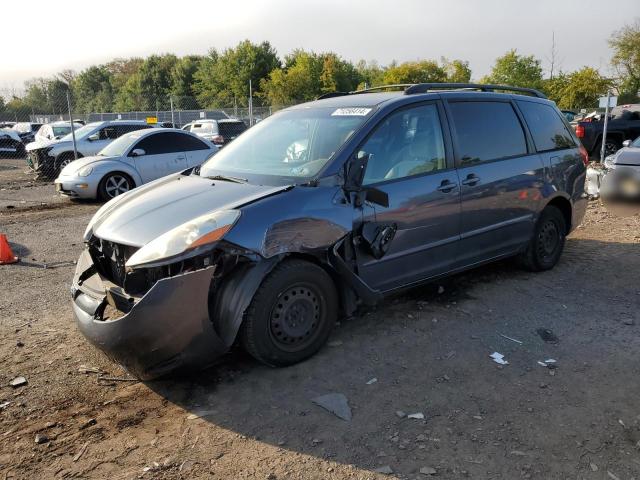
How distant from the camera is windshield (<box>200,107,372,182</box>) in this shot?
398 cm

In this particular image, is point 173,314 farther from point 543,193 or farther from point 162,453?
point 543,193

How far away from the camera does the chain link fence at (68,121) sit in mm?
14852

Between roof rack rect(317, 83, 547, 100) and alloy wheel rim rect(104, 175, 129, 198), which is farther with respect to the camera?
alloy wheel rim rect(104, 175, 129, 198)

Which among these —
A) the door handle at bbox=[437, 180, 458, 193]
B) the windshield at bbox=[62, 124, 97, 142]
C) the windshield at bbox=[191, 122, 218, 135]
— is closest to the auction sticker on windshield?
the door handle at bbox=[437, 180, 458, 193]

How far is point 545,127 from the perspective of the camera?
5602 mm

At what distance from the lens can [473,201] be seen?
4.64 m

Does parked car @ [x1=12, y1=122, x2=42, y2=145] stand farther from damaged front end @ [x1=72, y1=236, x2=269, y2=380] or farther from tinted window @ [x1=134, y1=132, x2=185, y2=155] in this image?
damaged front end @ [x1=72, y1=236, x2=269, y2=380]

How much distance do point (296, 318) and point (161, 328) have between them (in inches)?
36.0

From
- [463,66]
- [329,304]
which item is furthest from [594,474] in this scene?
[463,66]

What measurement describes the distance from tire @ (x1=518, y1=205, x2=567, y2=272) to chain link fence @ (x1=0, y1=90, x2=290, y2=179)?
1157cm

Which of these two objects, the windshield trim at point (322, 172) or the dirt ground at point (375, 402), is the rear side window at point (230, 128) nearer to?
the dirt ground at point (375, 402)

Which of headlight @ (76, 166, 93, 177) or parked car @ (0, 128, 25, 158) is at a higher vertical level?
parked car @ (0, 128, 25, 158)

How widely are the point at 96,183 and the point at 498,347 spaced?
9249 mm

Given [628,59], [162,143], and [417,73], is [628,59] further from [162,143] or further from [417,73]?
[162,143]
